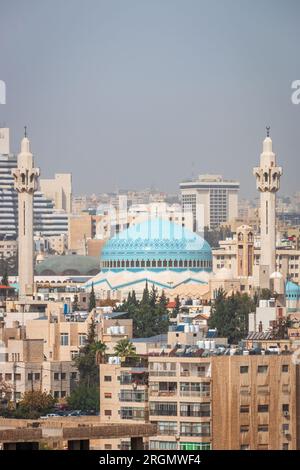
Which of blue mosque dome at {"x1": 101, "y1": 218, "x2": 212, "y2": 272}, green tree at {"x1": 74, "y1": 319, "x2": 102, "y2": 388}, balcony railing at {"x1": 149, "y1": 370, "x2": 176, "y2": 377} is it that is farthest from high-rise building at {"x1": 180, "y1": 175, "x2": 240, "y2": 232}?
balcony railing at {"x1": 149, "y1": 370, "x2": 176, "y2": 377}

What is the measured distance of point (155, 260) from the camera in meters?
65.7

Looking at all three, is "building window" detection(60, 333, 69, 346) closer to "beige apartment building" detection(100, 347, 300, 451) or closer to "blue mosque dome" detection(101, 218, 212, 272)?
"beige apartment building" detection(100, 347, 300, 451)

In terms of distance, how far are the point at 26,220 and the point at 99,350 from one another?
18195 mm

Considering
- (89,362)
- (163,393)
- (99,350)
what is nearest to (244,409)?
(163,393)

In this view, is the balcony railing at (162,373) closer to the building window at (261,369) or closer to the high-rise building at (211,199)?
the building window at (261,369)

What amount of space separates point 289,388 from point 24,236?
32181 mm

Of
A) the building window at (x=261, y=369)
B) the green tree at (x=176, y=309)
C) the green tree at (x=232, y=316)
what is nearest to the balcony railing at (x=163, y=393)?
the building window at (x=261, y=369)

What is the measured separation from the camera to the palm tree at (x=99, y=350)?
3800 centimetres

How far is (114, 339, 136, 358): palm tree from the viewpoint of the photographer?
36181 millimetres

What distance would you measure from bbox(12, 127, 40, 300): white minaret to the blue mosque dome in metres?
7.51

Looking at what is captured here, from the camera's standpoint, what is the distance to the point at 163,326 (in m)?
46.6

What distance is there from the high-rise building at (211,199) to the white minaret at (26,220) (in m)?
28.9

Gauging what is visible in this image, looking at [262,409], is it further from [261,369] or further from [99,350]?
[99,350]

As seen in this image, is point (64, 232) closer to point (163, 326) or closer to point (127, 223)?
point (127, 223)
